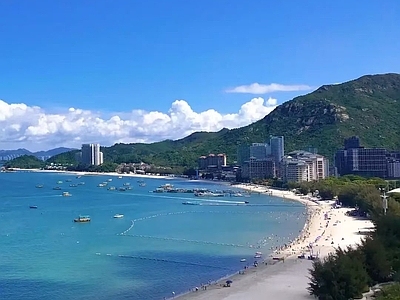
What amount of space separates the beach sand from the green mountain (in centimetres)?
8020

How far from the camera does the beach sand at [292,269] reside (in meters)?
27.3

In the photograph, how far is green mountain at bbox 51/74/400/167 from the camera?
136212mm

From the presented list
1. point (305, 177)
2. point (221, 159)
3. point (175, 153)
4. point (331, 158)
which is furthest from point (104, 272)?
point (175, 153)

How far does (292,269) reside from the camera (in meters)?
32.7

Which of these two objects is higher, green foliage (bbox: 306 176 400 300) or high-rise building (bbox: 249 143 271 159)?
high-rise building (bbox: 249 143 271 159)

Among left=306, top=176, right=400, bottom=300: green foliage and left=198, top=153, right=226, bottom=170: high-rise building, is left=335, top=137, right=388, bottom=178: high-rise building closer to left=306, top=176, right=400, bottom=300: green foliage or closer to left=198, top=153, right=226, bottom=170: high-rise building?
left=198, top=153, right=226, bottom=170: high-rise building

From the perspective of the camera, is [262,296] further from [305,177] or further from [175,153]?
[175,153]

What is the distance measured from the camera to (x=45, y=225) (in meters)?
57.2

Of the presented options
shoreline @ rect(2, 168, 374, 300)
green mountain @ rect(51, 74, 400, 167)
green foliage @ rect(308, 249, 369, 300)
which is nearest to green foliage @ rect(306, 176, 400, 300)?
green foliage @ rect(308, 249, 369, 300)

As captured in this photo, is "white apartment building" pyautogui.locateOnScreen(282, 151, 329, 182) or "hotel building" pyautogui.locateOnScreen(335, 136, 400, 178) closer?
"hotel building" pyautogui.locateOnScreen(335, 136, 400, 178)

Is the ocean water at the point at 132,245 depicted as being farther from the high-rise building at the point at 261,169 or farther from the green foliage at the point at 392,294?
the high-rise building at the point at 261,169

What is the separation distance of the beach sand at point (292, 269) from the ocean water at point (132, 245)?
5.55ft

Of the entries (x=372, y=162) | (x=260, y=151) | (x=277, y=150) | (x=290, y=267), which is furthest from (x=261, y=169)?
(x=290, y=267)

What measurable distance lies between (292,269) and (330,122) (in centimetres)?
11546
